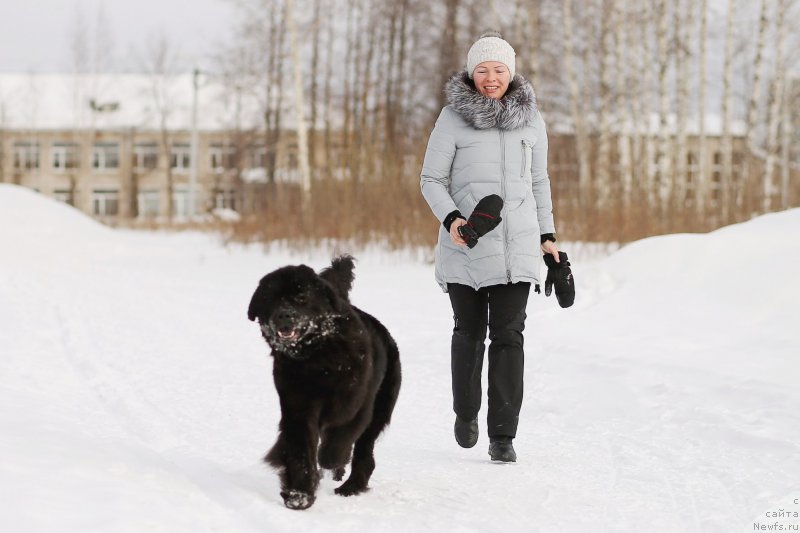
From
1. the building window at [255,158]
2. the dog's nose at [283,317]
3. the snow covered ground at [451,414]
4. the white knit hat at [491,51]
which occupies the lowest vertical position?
the snow covered ground at [451,414]

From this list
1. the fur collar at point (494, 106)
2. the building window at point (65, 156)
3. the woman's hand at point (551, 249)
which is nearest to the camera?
the fur collar at point (494, 106)

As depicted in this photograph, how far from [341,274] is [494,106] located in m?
1.23

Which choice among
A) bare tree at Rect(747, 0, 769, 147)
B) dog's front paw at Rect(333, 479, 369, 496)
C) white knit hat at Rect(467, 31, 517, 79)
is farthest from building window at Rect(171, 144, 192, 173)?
dog's front paw at Rect(333, 479, 369, 496)

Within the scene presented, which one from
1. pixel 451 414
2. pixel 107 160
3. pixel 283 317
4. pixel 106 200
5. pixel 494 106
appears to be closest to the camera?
pixel 283 317

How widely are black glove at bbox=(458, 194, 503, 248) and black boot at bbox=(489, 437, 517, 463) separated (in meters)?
0.99

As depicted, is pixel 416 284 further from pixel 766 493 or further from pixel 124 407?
pixel 766 493

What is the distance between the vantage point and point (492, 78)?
4770mm

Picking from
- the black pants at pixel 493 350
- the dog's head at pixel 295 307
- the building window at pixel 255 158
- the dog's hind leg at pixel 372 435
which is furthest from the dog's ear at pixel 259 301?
the building window at pixel 255 158

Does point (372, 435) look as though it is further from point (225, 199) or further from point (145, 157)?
point (145, 157)

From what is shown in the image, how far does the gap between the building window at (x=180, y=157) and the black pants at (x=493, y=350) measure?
193ft

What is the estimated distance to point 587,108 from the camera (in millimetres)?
29906

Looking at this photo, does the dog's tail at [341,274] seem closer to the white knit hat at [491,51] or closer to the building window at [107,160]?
the white knit hat at [491,51]

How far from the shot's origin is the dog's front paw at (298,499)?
372cm

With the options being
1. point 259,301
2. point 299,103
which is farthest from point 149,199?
point 259,301
